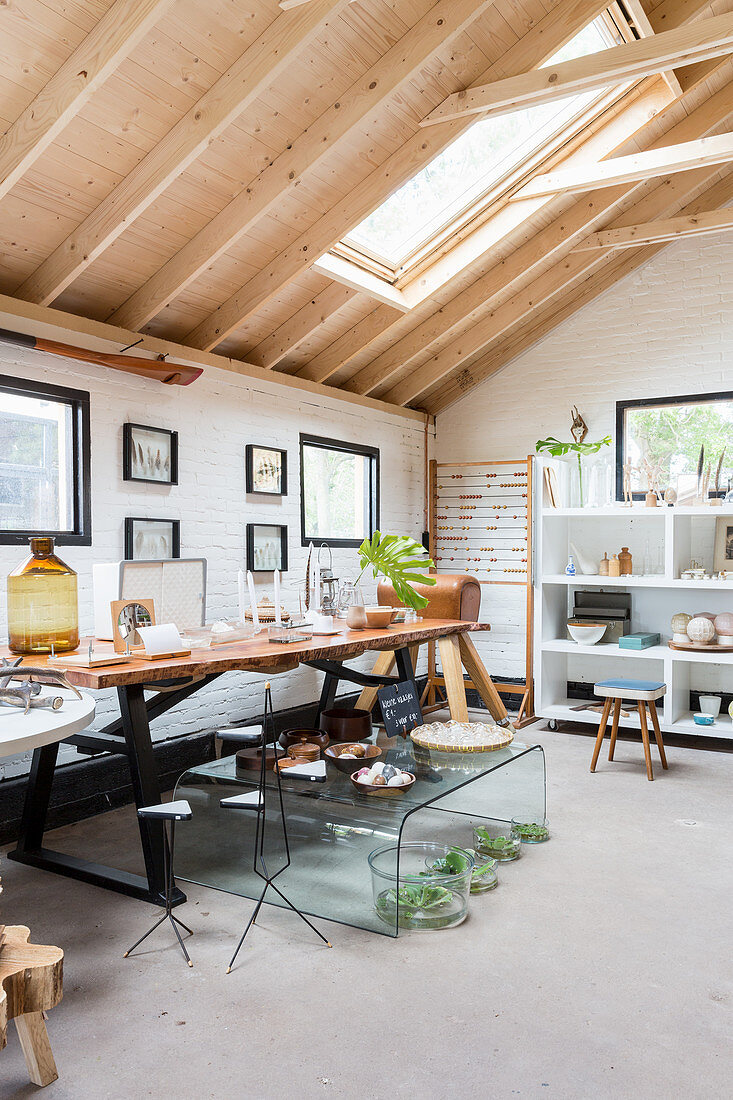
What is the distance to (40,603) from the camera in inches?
132

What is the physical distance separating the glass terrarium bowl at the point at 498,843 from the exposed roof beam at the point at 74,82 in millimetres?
3226

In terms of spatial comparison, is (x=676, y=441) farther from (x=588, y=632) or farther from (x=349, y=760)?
(x=349, y=760)

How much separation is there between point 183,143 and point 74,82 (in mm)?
520

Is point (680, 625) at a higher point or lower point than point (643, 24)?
lower

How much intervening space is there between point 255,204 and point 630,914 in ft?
11.0

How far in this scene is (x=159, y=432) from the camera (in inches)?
177

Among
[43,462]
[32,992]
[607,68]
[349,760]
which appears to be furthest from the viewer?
[43,462]

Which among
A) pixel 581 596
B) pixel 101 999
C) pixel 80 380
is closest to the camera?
pixel 101 999

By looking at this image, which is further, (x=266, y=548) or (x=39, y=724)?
(x=266, y=548)

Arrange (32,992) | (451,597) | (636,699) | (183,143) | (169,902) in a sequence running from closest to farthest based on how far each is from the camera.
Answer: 1. (32,992)
2. (169,902)
3. (183,143)
4. (636,699)
5. (451,597)

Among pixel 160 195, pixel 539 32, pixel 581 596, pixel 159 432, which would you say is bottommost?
pixel 581 596

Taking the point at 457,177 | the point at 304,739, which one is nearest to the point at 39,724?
the point at 304,739

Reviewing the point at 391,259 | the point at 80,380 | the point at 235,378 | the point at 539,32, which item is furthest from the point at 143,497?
the point at 539,32

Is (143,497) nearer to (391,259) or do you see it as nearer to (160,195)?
(160,195)
